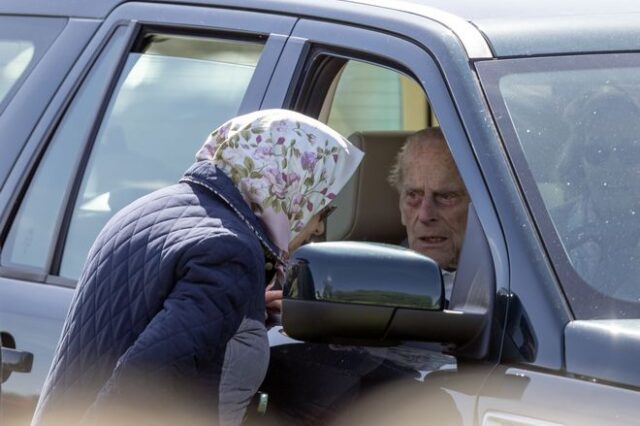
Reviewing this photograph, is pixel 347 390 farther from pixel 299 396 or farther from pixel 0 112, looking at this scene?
pixel 0 112

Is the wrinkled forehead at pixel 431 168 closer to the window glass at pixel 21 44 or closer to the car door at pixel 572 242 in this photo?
the car door at pixel 572 242

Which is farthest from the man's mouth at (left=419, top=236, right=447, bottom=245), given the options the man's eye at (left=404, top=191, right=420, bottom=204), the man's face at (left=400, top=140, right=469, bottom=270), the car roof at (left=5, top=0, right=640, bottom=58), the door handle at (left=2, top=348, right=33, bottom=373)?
the door handle at (left=2, top=348, right=33, bottom=373)

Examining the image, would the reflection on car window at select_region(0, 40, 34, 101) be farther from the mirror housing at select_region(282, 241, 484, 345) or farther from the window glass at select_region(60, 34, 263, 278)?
the mirror housing at select_region(282, 241, 484, 345)

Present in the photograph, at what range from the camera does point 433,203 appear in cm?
430

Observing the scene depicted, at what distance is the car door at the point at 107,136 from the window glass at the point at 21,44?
0.64 feet

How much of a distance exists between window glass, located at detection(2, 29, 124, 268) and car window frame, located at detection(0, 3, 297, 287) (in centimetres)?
2

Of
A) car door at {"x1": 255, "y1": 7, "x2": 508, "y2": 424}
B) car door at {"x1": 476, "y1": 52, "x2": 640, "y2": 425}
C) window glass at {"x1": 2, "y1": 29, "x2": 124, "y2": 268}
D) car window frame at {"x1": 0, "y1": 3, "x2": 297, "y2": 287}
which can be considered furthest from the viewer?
window glass at {"x1": 2, "y1": 29, "x2": 124, "y2": 268}

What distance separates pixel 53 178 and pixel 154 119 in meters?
0.32

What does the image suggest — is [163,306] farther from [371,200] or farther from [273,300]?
[371,200]

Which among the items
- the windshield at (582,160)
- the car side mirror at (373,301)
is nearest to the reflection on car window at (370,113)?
the windshield at (582,160)

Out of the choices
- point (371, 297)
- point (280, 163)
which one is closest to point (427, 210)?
point (280, 163)

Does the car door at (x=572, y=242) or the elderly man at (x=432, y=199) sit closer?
the car door at (x=572, y=242)

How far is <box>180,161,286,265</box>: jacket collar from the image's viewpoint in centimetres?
333

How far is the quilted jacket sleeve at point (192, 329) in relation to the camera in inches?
122
